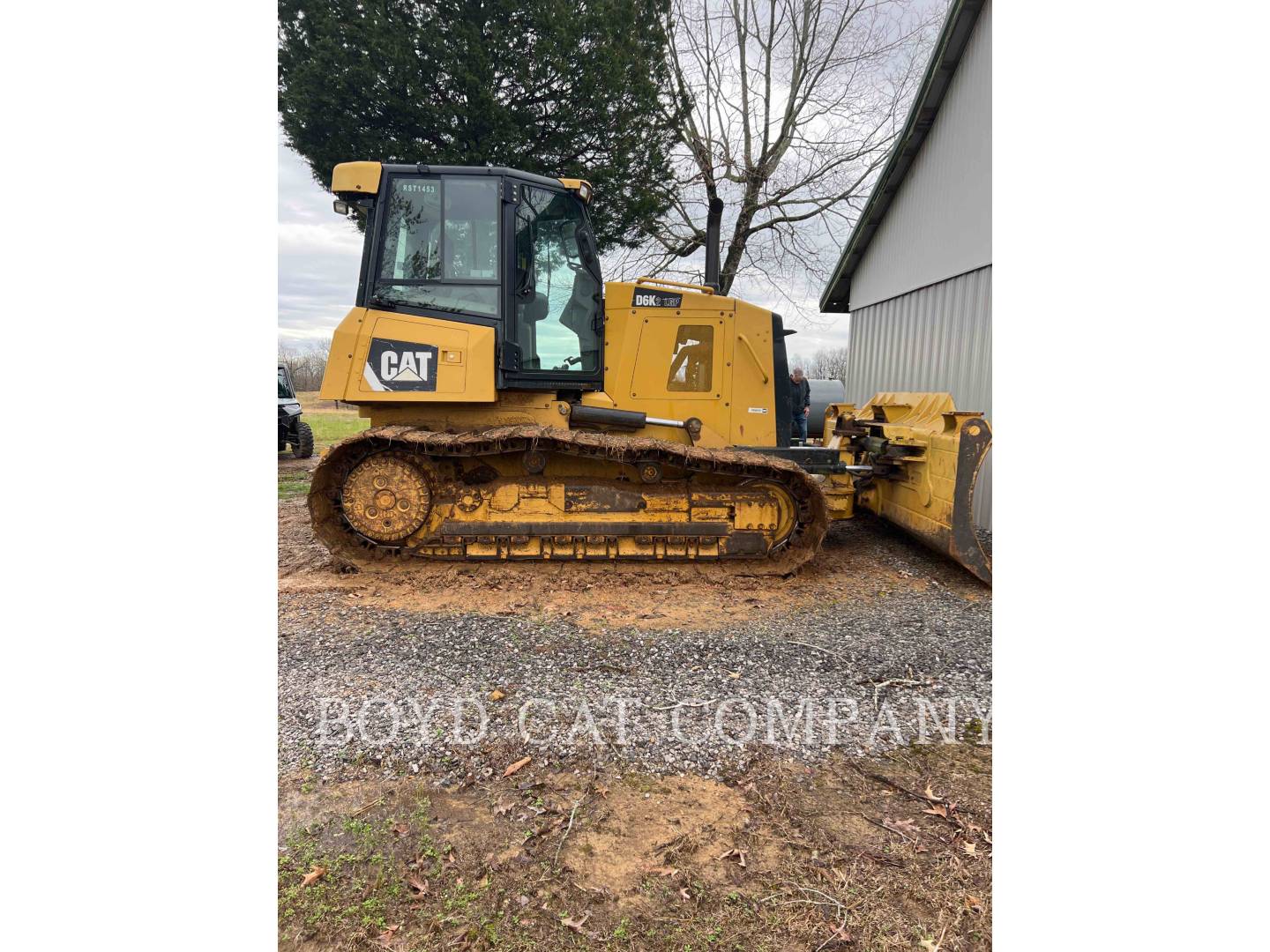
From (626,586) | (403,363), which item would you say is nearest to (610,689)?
(626,586)

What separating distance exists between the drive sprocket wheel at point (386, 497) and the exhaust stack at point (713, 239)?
31.5 feet

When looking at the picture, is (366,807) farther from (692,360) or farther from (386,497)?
(692,360)

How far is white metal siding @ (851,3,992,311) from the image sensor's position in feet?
22.2

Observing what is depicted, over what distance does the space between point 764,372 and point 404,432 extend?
3028 millimetres

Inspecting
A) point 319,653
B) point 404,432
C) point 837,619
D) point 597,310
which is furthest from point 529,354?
point 837,619

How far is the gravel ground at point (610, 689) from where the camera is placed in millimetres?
2568

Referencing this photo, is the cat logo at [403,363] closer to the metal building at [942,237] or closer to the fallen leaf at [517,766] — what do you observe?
the fallen leaf at [517,766]

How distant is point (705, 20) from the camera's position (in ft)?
39.3

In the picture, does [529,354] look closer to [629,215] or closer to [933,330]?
[933,330]

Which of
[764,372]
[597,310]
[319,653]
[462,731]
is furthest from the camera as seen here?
[764,372]

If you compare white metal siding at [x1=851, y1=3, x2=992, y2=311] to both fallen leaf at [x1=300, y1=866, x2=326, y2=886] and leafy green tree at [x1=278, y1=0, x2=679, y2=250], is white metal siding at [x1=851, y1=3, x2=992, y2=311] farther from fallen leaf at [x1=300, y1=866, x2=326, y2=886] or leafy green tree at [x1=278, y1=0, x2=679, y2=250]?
fallen leaf at [x1=300, y1=866, x2=326, y2=886]

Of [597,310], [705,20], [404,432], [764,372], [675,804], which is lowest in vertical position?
[675,804]

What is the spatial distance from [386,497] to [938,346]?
6550 mm

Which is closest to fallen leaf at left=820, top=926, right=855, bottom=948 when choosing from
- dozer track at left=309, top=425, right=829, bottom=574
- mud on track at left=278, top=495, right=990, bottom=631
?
mud on track at left=278, top=495, right=990, bottom=631
